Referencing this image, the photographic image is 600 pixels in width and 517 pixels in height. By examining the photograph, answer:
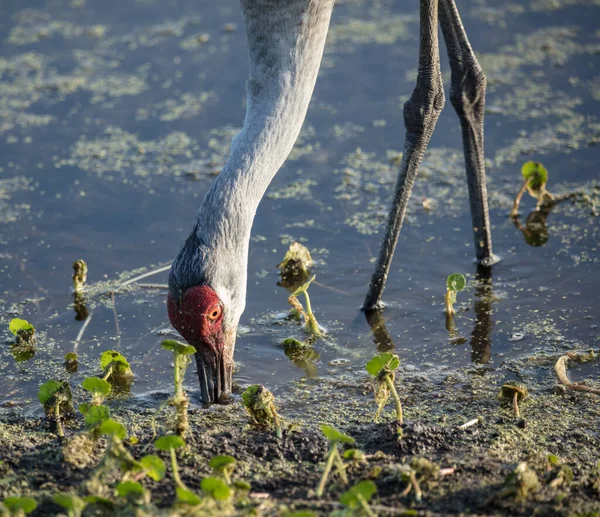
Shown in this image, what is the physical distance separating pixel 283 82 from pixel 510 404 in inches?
87.1

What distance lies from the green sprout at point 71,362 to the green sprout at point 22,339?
260 mm

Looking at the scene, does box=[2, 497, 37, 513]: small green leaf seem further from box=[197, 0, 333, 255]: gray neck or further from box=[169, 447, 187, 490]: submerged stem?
box=[197, 0, 333, 255]: gray neck

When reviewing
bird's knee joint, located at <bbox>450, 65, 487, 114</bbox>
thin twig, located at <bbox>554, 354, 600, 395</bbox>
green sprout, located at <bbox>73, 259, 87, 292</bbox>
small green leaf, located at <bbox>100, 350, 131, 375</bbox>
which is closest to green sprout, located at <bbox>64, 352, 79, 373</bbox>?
small green leaf, located at <bbox>100, 350, 131, 375</bbox>

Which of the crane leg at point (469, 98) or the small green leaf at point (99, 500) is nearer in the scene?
the small green leaf at point (99, 500)

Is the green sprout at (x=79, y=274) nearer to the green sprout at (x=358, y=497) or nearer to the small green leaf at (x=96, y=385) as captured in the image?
the small green leaf at (x=96, y=385)

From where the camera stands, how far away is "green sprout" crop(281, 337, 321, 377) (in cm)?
575

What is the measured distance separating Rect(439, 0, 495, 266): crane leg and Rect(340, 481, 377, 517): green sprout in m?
3.40

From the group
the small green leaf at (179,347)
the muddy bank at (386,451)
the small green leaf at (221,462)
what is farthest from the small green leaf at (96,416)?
the small green leaf at (221,462)

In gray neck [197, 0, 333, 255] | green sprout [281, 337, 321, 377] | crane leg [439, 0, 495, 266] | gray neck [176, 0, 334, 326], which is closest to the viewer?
gray neck [176, 0, 334, 326]

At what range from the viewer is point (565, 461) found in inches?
172

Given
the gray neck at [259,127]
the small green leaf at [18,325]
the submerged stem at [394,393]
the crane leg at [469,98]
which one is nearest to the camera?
the submerged stem at [394,393]

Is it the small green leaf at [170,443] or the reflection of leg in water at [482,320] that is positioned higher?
the reflection of leg in water at [482,320]

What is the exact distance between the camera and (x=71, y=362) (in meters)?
5.84

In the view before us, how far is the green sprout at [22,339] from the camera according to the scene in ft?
19.3
